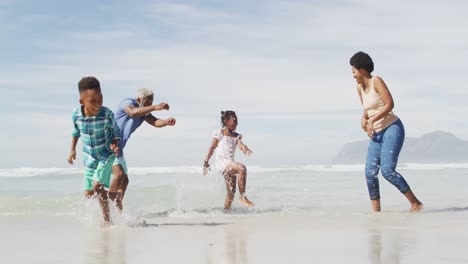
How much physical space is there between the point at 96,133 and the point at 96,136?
0.03 meters

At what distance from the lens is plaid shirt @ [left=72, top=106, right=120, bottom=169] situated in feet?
21.6

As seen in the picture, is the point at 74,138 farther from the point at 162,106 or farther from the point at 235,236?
the point at 235,236

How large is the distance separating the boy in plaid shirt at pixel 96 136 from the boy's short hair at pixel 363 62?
10.6ft

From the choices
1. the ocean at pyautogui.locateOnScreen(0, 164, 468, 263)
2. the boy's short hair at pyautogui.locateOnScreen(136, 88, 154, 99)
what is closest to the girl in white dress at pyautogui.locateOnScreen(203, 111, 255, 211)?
the ocean at pyautogui.locateOnScreen(0, 164, 468, 263)

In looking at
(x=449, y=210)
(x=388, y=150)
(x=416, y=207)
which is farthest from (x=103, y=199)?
(x=449, y=210)

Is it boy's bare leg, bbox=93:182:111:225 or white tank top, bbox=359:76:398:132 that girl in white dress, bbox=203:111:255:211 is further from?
boy's bare leg, bbox=93:182:111:225

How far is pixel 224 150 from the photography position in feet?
32.2

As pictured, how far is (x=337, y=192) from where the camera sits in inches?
531

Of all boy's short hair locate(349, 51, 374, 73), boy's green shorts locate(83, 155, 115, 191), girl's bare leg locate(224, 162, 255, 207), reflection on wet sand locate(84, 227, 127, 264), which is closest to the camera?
reflection on wet sand locate(84, 227, 127, 264)

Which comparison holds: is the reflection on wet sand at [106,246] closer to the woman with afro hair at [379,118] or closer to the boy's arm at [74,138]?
the boy's arm at [74,138]

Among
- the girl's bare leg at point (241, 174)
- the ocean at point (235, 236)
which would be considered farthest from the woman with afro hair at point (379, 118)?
the girl's bare leg at point (241, 174)

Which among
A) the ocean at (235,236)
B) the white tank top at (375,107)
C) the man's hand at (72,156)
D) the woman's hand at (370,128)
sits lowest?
the ocean at (235,236)

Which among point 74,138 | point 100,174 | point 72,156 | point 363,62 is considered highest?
point 363,62

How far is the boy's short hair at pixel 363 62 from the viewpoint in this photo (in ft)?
26.6
